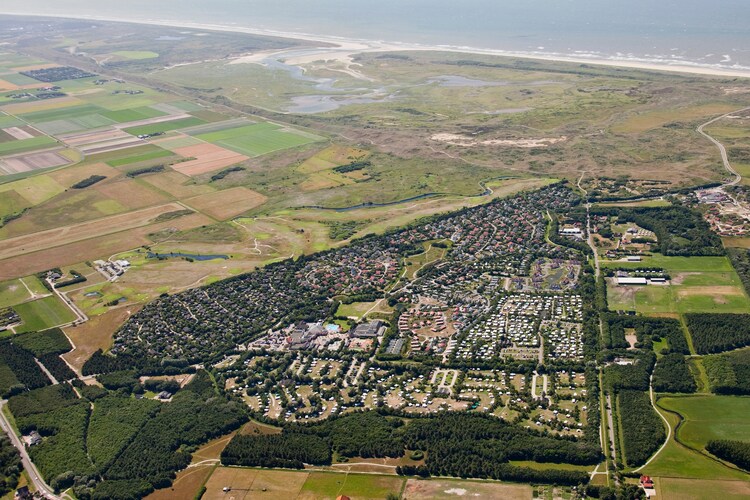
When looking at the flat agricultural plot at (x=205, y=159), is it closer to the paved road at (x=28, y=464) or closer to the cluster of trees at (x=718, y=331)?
the paved road at (x=28, y=464)

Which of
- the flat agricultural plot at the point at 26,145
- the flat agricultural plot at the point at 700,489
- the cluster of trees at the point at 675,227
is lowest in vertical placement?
the flat agricultural plot at the point at 26,145

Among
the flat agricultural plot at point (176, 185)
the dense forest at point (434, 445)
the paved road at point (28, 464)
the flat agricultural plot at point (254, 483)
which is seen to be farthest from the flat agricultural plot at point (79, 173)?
the flat agricultural plot at point (254, 483)

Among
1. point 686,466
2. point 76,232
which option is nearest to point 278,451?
point 686,466

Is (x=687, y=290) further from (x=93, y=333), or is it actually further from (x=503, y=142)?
(x=93, y=333)

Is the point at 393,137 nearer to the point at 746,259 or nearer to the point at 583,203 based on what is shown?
Result: the point at 583,203

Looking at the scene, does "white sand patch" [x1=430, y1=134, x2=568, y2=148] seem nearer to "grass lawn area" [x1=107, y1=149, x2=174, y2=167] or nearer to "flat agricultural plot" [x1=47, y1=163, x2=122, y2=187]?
"grass lawn area" [x1=107, y1=149, x2=174, y2=167]

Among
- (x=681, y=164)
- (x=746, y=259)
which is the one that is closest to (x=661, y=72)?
(x=681, y=164)
